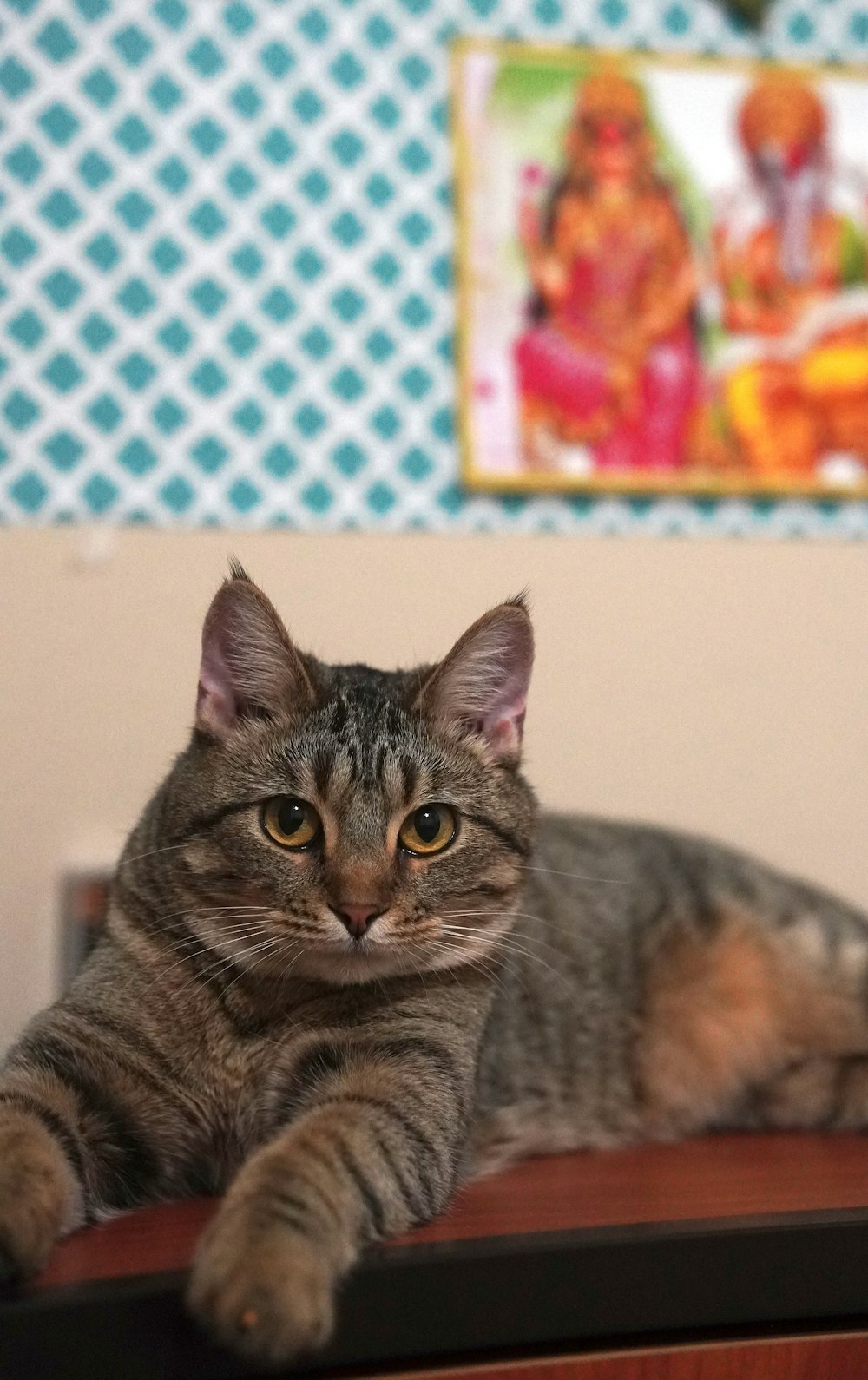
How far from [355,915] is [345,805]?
0.09m

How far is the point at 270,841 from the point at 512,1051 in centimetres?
38

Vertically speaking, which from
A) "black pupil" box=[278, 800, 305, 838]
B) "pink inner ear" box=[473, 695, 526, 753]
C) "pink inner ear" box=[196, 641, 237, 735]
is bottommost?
"black pupil" box=[278, 800, 305, 838]

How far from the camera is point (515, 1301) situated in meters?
0.74

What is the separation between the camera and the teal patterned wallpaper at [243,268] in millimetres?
1682

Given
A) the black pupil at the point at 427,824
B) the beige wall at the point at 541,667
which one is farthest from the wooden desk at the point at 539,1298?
the beige wall at the point at 541,667

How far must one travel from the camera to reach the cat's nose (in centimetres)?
88

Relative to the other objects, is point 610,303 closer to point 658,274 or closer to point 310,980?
point 658,274

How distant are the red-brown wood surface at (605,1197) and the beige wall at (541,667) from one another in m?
0.66

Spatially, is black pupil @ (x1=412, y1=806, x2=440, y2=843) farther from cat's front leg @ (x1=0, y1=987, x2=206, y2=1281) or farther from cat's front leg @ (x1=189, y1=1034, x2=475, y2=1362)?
cat's front leg @ (x1=0, y1=987, x2=206, y2=1281)

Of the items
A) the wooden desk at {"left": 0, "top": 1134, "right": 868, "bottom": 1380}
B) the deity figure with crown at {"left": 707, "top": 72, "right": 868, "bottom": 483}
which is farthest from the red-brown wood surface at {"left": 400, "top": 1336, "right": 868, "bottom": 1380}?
the deity figure with crown at {"left": 707, "top": 72, "right": 868, "bottom": 483}

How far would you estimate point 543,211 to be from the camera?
1.80 metres

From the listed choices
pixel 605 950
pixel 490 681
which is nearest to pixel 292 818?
pixel 490 681

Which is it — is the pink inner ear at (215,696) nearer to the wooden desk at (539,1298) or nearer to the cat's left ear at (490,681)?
the cat's left ear at (490,681)

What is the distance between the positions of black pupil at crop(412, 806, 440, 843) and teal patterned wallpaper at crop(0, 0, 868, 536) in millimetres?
853
